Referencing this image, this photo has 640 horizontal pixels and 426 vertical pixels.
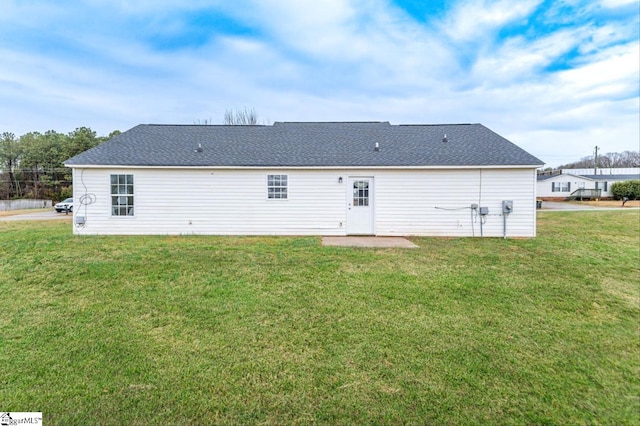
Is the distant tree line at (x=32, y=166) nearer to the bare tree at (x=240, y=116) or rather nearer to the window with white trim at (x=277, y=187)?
the bare tree at (x=240, y=116)

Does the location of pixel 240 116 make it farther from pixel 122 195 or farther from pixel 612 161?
pixel 612 161

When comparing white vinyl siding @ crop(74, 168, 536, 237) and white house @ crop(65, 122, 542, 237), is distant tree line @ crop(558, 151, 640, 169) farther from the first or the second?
white vinyl siding @ crop(74, 168, 536, 237)

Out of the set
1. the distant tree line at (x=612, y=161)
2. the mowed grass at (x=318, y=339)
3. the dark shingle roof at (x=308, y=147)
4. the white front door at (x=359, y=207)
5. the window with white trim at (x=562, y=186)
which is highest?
the distant tree line at (x=612, y=161)

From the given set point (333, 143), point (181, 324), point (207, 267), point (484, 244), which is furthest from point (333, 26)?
point (181, 324)

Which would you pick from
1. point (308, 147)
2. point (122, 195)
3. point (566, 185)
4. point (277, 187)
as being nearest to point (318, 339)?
point (277, 187)

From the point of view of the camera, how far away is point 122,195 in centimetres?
1063

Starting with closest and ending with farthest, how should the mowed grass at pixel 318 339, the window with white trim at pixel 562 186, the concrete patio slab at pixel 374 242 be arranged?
the mowed grass at pixel 318 339 < the concrete patio slab at pixel 374 242 < the window with white trim at pixel 562 186

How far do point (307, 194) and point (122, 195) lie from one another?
22.1 ft

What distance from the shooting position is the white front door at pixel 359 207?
10656 mm

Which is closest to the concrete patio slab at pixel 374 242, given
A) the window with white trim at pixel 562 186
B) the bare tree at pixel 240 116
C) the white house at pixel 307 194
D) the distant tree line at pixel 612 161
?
the white house at pixel 307 194

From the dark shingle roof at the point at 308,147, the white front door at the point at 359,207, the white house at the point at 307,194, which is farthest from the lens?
the white front door at the point at 359,207

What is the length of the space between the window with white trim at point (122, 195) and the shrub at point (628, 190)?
1640 inches

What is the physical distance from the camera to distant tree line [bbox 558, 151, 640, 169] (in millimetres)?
64062

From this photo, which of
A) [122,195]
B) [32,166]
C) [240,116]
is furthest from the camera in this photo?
[32,166]
